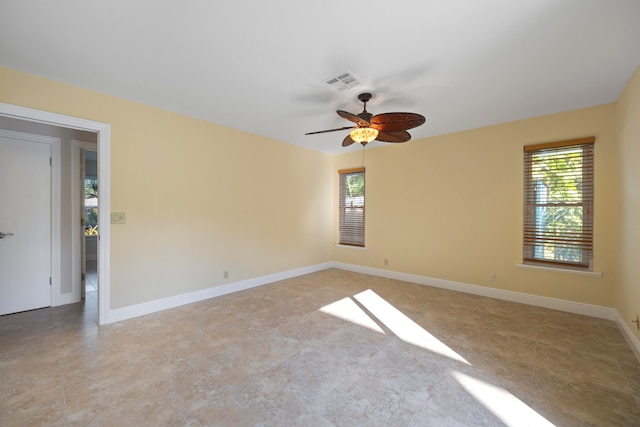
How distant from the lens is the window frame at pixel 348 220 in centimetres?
568

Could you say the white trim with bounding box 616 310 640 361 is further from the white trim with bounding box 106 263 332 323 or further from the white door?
the white door

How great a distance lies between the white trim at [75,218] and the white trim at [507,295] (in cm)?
477

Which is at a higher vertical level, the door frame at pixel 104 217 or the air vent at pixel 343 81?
the air vent at pixel 343 81

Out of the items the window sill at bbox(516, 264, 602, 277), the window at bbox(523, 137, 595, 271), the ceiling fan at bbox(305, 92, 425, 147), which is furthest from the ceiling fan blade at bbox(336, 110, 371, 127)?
the window sill at bbox(516, 264, 602, 277)

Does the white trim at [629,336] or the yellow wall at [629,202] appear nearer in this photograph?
the white trim at [629,336]

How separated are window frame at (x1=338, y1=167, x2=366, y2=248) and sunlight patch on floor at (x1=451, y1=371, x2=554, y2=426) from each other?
12.2 feet

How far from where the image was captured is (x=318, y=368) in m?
2.20

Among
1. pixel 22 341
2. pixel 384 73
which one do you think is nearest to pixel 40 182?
pixel 22 341

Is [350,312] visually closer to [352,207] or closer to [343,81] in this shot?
[343,81]

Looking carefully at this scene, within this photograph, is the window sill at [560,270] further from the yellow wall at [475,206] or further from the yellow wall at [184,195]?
the yellow wall at [184,195]

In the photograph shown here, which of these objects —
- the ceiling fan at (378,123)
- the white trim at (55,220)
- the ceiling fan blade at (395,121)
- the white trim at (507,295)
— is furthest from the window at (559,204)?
the white trim at (55,220)

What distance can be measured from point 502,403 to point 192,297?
144 inches

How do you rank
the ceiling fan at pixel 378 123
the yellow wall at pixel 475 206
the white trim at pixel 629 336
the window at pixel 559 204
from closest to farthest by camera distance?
1. the white trim at pixel 629 336
2. the ceiling fan at pixel 378 123
3. the yellow wall at pixel 475 206
4. the window at pixel 559 204

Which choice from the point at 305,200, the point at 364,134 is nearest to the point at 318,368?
the point at 364,134
